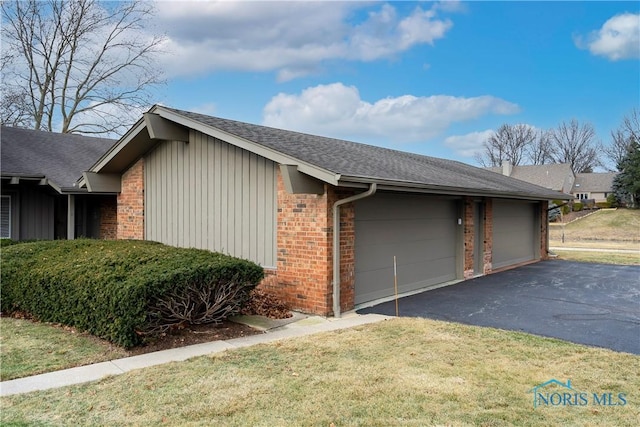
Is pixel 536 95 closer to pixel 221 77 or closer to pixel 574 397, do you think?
pixel 221 77

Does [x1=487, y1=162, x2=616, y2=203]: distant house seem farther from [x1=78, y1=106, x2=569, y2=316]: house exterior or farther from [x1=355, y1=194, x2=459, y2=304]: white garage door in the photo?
[x1=78, y1=106, x2=569, y2=316]: house exterior

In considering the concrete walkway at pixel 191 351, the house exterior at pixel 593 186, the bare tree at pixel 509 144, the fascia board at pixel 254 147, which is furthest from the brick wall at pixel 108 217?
the house exterior at pixel 593 186

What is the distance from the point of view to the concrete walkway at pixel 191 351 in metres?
4.68

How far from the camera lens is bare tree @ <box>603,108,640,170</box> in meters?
47.8

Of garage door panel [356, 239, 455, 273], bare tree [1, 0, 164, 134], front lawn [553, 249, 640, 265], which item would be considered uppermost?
bare tree [1, 0, 164, 134]

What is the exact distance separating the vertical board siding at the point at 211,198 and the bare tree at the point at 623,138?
159 feet

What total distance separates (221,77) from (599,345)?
15.6 m

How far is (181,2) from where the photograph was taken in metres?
15.1

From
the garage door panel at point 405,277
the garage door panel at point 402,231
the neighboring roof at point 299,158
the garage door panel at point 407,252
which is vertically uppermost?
the neighboring roof at point 299,158

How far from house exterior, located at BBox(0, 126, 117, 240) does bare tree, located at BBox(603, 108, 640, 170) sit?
48552mm

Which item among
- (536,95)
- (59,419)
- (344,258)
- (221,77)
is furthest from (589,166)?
(59,419)

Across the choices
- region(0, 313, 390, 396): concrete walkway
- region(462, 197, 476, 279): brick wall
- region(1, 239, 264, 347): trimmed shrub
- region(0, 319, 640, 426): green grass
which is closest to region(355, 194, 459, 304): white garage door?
region(462, 197, 476, 279): brick wall

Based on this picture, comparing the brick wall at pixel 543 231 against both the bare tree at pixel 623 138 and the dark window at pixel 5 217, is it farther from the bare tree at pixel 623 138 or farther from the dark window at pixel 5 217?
the bare tree at pixel 623 138

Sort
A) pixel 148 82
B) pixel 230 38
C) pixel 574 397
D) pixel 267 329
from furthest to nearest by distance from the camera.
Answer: pixel 148 82, pixel 230 38, pixel 267 329, pixel 574 397
